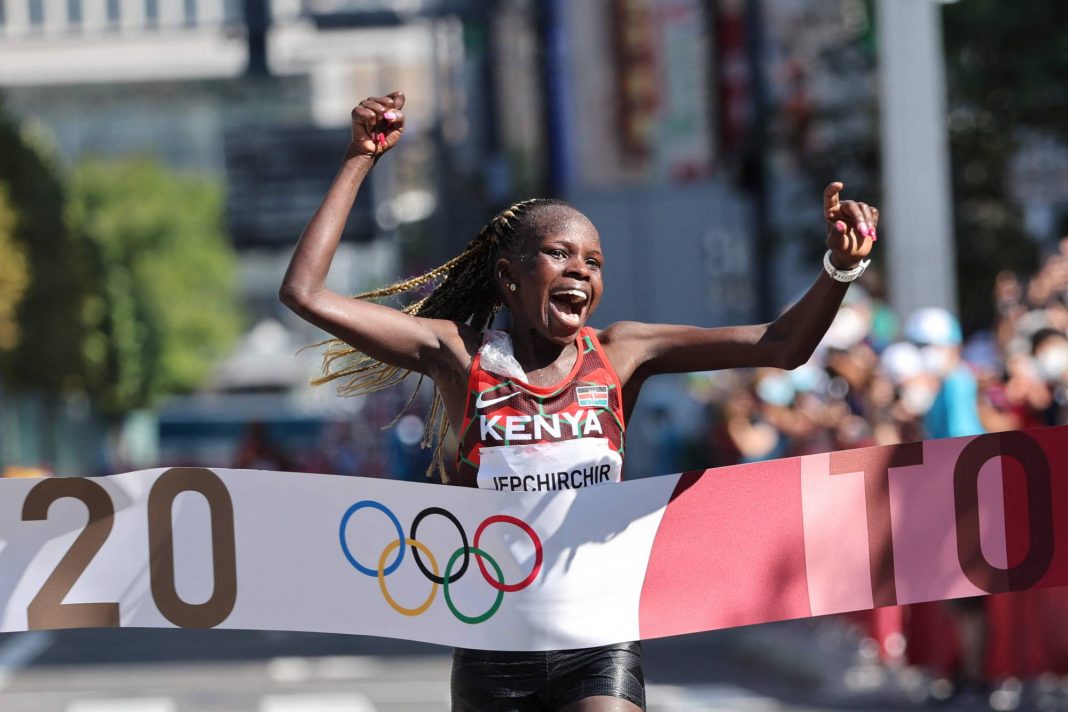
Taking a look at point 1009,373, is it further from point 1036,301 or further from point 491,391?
point 491,391

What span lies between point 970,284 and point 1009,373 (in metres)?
8.90

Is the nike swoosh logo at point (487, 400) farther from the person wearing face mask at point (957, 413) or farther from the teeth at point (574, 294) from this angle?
the person wearing face mask at point (957, 413)

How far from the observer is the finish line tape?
485 cm

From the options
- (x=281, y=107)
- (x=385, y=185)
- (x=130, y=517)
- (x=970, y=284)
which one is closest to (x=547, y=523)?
(x=130, y=517)

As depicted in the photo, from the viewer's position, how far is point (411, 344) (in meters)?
4.55

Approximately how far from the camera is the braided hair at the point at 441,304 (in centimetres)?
479

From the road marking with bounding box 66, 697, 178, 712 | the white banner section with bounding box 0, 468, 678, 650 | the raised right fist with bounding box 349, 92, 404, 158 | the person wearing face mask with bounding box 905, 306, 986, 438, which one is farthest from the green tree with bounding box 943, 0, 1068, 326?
the raised right fist with bounding box 349, 92, 404, 158

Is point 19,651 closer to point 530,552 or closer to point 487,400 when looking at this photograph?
point 530,552

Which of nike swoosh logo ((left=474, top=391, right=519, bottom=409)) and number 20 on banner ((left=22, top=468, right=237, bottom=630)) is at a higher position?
nike swoosh logo ((left=474, top=391, right=519, bottom=409))

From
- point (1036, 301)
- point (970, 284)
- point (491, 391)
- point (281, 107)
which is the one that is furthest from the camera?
point (281, 107)

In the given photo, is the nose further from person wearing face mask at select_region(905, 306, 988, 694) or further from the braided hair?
person wearing face mask at select_region(905, 306, 988, 694)

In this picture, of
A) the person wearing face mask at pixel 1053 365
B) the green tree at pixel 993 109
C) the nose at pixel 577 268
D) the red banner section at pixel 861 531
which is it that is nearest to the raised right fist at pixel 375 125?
the nose at pixel 577 268

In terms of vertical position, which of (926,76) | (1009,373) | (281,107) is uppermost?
(281,107)

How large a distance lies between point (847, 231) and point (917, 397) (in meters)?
6.22
